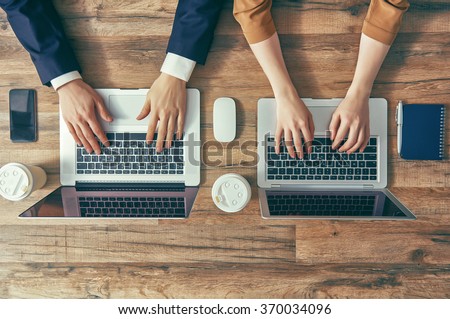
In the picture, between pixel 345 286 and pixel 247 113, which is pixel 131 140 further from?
pixel 345 286

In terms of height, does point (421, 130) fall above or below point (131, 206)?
above

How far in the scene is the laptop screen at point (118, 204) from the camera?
96 centimetres

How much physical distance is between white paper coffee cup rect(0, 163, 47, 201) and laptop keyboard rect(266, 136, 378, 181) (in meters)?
0.62

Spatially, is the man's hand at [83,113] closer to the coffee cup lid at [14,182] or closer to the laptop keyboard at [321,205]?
the coffee cup lid at [14,182]

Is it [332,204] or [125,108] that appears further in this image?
[125,108]

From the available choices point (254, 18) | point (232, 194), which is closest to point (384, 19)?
point (254, 18)

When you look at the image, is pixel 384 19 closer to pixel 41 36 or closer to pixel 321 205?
pixel 321 205

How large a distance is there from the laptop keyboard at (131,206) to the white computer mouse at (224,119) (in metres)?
0.22

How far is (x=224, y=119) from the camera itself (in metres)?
1.10

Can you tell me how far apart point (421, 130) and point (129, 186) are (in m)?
0.81

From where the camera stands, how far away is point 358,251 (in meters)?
1.08

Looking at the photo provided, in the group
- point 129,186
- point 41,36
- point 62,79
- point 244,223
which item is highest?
point 41,36

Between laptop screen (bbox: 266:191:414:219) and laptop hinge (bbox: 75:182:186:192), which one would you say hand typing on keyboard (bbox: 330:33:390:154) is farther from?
laptop hinge (bbox: 75:182:186:192)
